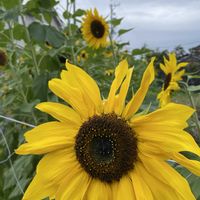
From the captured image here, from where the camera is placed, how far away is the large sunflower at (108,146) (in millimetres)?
806

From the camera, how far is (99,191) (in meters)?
0.89

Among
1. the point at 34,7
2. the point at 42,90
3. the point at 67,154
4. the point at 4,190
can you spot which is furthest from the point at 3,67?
the point at 67,154

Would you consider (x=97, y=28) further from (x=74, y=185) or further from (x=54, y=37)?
(x=74, y=185)

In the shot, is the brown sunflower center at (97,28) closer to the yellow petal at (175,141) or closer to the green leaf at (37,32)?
the green leaf at (37,32)

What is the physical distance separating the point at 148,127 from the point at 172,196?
11 centimetres

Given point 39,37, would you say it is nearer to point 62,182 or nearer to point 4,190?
point 4,190

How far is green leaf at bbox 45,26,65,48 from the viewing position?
188 centimetres

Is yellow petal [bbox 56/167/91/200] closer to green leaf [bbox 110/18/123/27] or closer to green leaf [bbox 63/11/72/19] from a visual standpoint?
green leaf [bbox 63/11/72/19]

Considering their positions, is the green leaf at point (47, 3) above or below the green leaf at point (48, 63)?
above

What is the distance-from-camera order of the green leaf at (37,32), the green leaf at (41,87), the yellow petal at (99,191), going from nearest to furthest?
the yellow petal at (99,191)
the green leaf at (41,87)
the green leaf at (37,32)

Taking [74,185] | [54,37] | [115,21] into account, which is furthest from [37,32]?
[74,185]

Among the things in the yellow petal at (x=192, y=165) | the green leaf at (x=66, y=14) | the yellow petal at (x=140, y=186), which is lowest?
the green leaf at (x=66, y=14)

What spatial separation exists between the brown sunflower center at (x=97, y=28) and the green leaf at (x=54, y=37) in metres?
0.89

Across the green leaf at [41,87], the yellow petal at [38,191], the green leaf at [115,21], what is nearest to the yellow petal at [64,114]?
the yellow petal at [38,191]
